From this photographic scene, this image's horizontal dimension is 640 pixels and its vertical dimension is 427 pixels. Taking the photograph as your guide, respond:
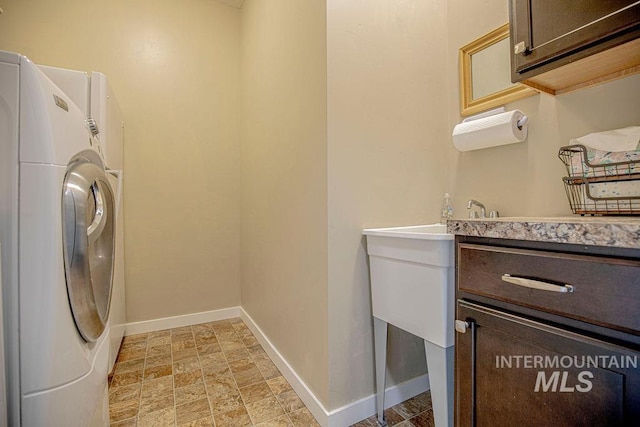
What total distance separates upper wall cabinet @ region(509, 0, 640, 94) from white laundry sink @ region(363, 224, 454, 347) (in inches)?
26.0

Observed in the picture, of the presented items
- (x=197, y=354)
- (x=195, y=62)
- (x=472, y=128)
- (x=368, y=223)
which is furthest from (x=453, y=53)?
(x=197, y=354)

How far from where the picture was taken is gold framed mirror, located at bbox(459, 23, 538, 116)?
1360 millimetres

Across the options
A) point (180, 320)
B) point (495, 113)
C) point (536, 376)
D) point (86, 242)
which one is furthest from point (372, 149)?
point (180, 320)

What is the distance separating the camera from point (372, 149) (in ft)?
4.57

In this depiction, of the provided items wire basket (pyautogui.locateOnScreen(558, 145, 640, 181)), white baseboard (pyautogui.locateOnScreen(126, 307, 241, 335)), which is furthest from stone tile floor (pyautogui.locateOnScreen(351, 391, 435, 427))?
white baseboard (pyautogui.locateOnScreen(126, 307, 241, 335))

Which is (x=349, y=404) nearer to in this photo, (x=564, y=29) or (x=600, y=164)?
(x=600, y=164)

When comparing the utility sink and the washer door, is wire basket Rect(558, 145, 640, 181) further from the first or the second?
the washer door

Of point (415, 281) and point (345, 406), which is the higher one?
point (415, 281)

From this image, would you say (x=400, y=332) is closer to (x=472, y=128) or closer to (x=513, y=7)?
(x=472, y=128)

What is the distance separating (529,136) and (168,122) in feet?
8.21

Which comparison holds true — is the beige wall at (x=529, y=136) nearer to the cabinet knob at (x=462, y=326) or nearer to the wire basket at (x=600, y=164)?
the wire basket at (x=600, y=164)

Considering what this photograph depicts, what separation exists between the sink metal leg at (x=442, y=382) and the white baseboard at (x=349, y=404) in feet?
1.40

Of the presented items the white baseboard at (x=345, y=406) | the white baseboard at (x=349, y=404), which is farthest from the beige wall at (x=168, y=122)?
the white baseboard at (x=349, y=404)

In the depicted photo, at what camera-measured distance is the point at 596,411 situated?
61cm
